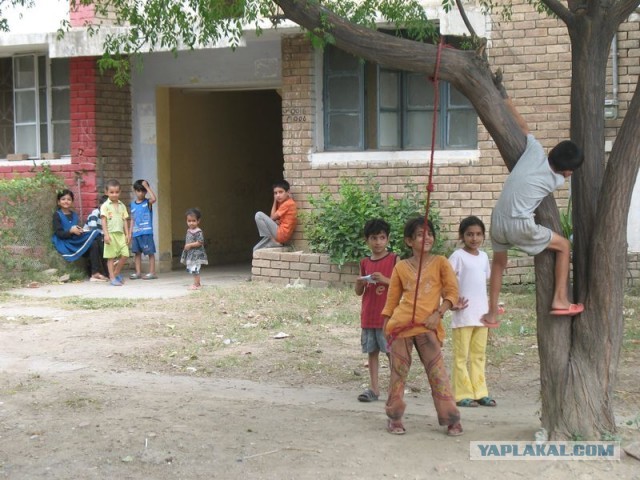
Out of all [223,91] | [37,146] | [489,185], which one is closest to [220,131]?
[223,91]

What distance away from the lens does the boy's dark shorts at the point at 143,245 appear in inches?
560

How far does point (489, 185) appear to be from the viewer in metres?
12.2

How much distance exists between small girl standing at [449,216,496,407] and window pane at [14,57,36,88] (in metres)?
10.0

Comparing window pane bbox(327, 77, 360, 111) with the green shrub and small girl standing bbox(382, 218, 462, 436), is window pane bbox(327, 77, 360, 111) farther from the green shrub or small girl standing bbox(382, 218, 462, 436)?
small girl standing bbox(382, 218, 462, 436)

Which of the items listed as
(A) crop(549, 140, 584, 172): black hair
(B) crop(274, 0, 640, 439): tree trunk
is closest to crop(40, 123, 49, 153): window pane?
(B) crop(274, 0, 640, 439): tree trunk

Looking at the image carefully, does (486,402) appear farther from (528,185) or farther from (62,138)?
(62,138)

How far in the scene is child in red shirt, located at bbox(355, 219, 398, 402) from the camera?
683 centimetres

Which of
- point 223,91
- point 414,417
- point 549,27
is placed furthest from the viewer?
point 223,91

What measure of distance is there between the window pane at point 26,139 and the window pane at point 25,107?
0.12m

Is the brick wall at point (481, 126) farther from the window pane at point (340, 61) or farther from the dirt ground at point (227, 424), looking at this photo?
the dirt ground at point (227, 424)

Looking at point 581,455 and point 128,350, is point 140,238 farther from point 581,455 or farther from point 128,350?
point 581,455

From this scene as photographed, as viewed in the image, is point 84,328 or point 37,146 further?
point 37,146

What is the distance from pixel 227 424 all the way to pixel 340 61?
7.45 metres

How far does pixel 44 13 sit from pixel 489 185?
674cm
